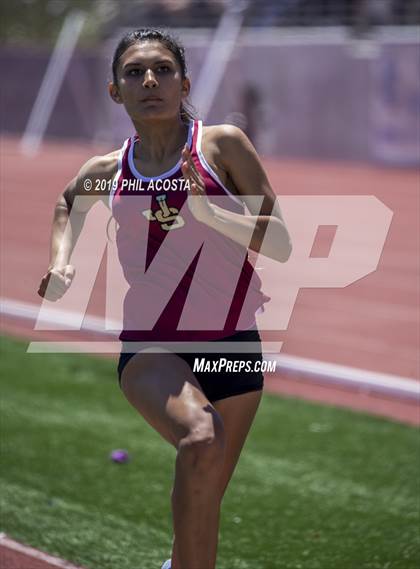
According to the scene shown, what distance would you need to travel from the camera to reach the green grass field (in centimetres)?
488

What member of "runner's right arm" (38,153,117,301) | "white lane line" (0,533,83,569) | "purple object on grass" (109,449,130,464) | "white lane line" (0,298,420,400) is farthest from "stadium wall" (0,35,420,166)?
"runner's right arm" (38,153,117,301)

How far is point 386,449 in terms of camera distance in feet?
20.9

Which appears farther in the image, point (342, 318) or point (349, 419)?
point (342, 318)

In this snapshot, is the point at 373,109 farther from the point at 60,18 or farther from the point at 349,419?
the point at 60,18

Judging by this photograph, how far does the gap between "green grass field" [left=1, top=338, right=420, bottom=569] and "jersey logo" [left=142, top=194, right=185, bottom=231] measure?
1800mm

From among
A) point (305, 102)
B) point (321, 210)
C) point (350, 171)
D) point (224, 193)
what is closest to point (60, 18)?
point (305, 102)

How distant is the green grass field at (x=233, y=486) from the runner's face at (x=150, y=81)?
6.86ft

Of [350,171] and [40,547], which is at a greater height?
[40,547]

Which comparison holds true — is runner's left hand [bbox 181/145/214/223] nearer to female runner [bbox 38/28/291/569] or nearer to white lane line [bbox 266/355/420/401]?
female runner [bbox 38/28/291/569]

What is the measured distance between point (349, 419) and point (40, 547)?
272 centimetres

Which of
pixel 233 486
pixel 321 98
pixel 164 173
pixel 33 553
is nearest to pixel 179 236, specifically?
pixel 164 173

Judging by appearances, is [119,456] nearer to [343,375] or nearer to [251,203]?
[343,375]

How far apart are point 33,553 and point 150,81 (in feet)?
7.47

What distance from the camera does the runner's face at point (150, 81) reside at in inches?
140
